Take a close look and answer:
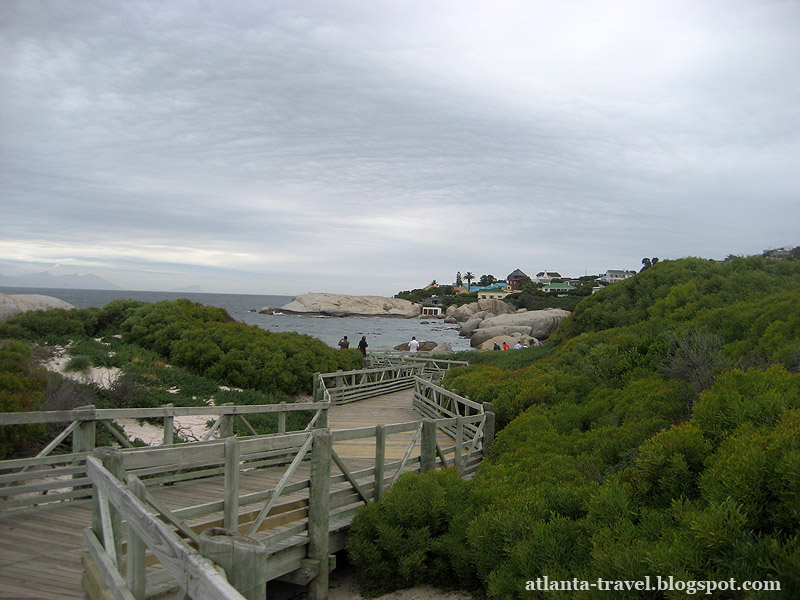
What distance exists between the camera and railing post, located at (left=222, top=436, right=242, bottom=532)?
518cm

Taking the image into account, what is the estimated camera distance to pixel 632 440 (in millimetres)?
7605

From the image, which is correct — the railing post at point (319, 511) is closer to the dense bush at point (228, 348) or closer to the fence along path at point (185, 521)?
the fence along path at point (185, 521)

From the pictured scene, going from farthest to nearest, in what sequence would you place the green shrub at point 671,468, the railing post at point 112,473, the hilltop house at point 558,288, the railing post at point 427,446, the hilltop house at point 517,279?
the hilltop house at point 517,279, the hilltop house at point 558,288, the railing post at point 427,446, the green shrub at point 671,468, the railing post at point 112,473

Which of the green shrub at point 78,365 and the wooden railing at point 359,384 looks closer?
the green shrub at point 78,365

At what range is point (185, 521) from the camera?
5.25 m

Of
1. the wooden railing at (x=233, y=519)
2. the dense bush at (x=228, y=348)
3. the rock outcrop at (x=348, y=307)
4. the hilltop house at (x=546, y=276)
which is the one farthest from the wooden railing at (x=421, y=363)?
the hilltop house at (x=546, y=276)

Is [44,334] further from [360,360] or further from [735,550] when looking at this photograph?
[735,550]

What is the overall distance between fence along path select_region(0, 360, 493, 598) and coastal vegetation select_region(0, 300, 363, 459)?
125 inches

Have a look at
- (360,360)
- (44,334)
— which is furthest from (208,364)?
(360,360)

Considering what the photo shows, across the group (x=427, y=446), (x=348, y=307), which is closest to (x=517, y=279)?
(x=348, y=307)

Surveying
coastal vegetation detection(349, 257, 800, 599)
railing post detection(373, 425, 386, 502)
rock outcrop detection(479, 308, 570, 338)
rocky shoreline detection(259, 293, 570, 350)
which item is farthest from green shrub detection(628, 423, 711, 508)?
rock outcrop detection(479, 308, 570, 338)

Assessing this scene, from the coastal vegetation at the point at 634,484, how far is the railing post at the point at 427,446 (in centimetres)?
77

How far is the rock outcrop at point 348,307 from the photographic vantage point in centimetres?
13250

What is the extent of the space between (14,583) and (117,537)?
106 cm
